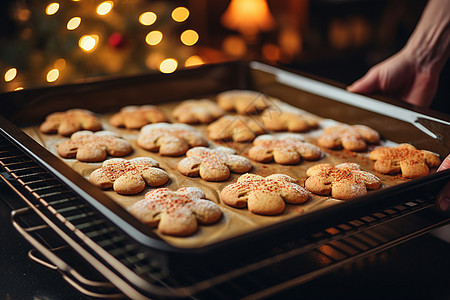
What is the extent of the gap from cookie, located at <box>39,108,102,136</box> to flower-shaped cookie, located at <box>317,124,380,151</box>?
88 centimetres

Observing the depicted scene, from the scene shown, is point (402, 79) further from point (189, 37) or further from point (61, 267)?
point (189, 37)

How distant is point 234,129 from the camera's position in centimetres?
186

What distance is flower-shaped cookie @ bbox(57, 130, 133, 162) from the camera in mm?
1591

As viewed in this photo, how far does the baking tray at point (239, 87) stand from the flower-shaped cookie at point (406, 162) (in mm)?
73

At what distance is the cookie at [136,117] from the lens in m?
1.89

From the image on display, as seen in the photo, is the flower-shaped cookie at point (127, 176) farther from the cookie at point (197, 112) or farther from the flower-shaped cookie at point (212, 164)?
the cookie at point (197, 112)

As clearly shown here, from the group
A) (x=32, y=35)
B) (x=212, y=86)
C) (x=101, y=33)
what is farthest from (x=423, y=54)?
(x=32, y=35)

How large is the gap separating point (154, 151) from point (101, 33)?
137cm

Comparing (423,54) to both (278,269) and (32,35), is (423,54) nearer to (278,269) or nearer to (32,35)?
(278,269)

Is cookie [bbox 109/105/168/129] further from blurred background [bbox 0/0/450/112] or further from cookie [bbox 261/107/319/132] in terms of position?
cookie [bbox 261/107/319/132]

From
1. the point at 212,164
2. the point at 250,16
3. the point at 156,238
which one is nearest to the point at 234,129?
the point at 212,164

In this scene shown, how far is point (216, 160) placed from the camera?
60.4 inches

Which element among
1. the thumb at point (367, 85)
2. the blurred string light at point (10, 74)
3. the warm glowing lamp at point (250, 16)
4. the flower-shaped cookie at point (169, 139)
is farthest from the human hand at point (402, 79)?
the warm glowing lamp at point (250, 16)

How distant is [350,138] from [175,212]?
0.84 m
